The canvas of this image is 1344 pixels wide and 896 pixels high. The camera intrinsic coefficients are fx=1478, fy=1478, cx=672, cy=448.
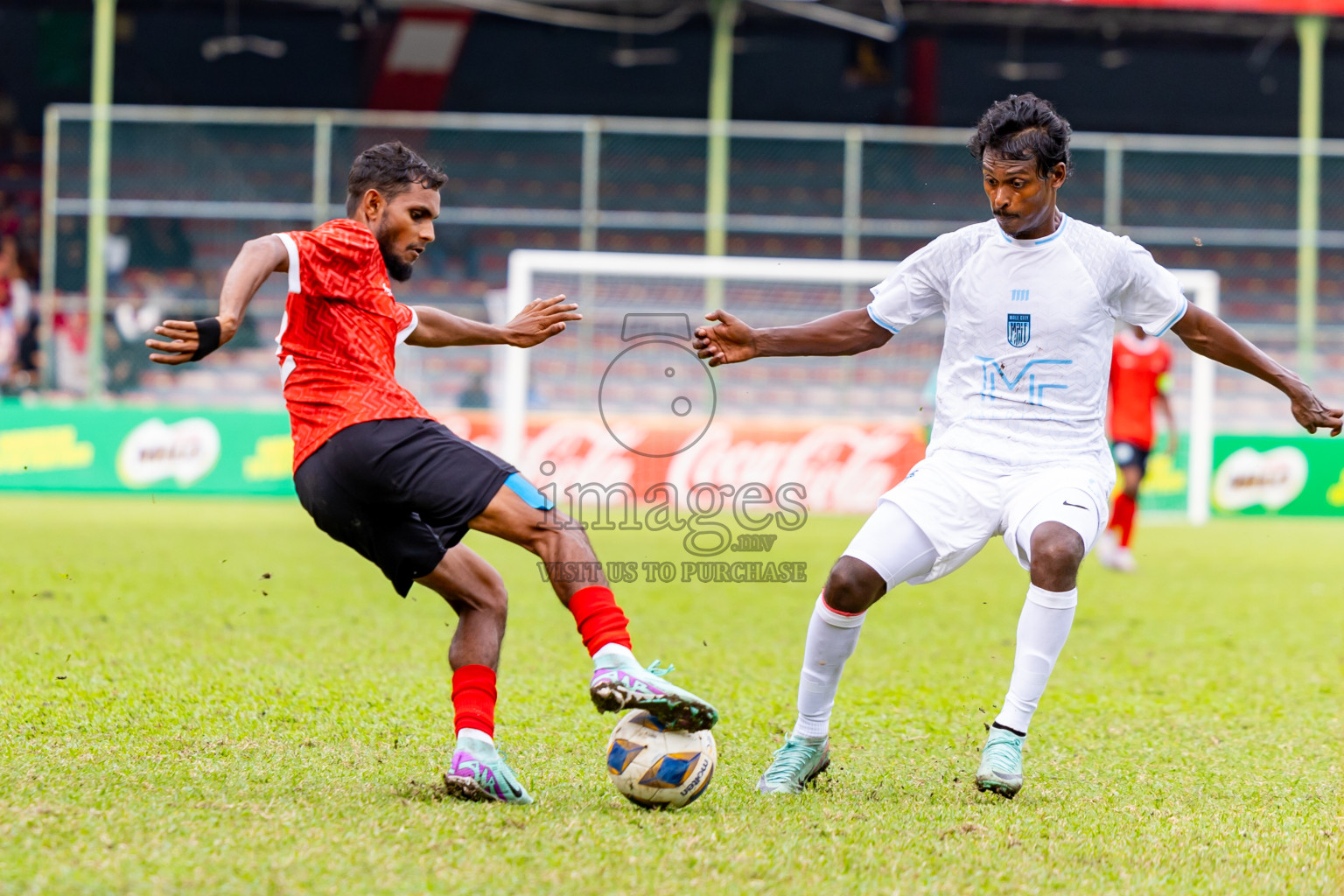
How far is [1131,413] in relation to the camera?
11.1 metres

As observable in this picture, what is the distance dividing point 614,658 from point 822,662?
2.92 feet

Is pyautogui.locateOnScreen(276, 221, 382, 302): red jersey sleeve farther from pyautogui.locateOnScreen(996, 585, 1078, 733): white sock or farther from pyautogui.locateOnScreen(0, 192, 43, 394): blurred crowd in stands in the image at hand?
pyautogui.locateOnScreen(0, 192, 43, 394): blurred crowd in stands

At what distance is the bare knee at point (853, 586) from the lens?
13.7 feet

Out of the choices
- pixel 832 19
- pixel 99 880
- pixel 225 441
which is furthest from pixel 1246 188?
pixel 99 880

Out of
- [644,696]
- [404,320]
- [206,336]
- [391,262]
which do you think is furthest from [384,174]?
[644,696]

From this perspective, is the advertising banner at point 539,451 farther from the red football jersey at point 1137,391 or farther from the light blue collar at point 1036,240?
the light blue collar at point 1036,240

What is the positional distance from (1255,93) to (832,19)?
9.20 metres

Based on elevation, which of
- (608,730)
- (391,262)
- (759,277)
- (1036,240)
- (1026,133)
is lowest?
(608,730)

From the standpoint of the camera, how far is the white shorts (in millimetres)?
4180

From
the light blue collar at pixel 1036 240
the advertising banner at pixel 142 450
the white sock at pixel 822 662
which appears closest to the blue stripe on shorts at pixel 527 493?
the white sock at pixel 822 662

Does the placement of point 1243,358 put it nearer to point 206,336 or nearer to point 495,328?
point 495,328

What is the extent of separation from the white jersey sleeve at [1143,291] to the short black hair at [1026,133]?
0.34 meters

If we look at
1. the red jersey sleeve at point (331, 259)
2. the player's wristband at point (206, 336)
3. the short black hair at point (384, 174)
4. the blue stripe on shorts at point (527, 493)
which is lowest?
the blue stripe on shorts at point (527, 493)

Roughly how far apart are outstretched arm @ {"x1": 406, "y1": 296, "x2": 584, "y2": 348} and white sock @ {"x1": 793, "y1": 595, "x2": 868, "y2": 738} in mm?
1170
